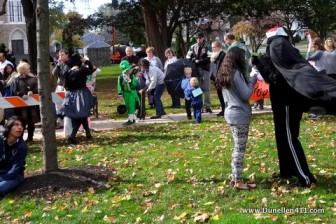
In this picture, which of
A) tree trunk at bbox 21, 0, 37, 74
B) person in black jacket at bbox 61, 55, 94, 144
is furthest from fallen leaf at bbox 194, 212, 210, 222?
tree trunk at bbox 21, 0, 37, 74

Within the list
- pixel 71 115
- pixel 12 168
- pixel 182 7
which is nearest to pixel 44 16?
pixel 12 168

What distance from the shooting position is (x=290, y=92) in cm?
643

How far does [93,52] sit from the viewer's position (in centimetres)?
6209

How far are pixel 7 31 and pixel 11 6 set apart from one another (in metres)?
3.73

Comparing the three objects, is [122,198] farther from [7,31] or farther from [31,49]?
[7,31]

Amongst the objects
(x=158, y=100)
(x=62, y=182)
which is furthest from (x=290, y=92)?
(x=158, y=100)

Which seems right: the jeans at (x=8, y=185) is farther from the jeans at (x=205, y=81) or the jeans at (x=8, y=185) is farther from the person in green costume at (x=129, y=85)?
the jeans at (x=205, y=81)

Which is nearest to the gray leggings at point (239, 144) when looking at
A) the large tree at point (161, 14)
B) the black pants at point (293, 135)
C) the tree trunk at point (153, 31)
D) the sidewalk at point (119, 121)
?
the black pants at point (293, 135)

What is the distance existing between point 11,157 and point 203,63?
8.14 meters

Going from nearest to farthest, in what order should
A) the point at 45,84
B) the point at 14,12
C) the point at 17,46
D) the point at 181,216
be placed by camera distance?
the point at 181,216 < the point at 45,84 < the point at 14,12 < the point at 17,46

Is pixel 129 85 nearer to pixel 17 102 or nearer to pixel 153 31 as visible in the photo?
pixel 17 102

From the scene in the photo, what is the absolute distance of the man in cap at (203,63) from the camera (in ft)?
→ 47.3

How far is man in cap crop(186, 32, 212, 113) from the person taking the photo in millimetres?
14406

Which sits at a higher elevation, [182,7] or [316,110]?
[182,7]
